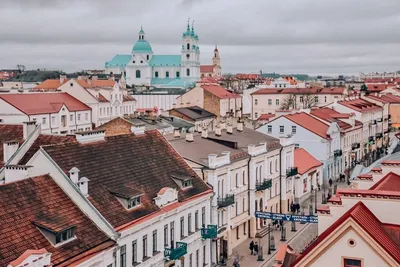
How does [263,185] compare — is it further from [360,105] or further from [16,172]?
[360,105]

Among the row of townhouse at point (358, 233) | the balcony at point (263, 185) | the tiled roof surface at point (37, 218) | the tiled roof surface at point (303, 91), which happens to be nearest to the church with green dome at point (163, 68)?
the tiled roof surface at point (303, 91)

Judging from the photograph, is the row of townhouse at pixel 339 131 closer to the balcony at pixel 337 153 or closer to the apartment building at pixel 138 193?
the balcony at pixel 337 153

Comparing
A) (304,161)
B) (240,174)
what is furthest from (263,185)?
(304,161)

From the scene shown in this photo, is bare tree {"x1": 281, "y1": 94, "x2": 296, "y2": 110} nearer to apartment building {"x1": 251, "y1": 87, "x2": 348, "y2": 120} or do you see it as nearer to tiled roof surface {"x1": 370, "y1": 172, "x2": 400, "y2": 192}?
apartment building {"x1": 251, "y1": 87, "x2": 348, "y2": 120}

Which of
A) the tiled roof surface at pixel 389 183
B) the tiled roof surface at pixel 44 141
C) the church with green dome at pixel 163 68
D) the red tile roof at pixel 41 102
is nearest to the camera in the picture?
the tiled roof surface at pixel 389 183

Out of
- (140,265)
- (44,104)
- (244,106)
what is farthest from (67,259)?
(244,106)

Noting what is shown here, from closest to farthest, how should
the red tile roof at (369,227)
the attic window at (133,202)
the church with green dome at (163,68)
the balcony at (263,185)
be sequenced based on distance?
the red tile roof at (369,227) < the attic window at (133,202) < the balcony at (263,185) < the church with green dome at (163,68)

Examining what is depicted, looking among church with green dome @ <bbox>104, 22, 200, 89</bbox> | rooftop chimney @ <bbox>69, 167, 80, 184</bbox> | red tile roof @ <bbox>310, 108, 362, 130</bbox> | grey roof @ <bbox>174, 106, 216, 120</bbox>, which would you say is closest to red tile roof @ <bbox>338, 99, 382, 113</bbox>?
red tile roof @ <bbox>310, 108, 362, 130</bbox>

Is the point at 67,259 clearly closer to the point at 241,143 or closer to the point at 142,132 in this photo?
the point at 142,132
